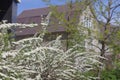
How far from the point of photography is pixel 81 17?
11469mm

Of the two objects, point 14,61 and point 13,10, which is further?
point 13,10

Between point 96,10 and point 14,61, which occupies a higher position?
point 96,10

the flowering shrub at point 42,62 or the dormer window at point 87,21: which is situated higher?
the dormer window at point 87,21

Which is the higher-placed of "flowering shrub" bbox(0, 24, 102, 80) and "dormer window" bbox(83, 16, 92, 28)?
"dormer window" bbox(83, 16, 92, 28)

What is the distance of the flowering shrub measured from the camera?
15.6 feet

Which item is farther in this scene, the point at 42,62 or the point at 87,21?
the point at 87,21

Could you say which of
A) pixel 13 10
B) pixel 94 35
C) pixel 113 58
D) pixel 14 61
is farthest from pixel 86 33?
pixel 14 61

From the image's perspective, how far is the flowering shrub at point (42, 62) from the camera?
4.75 m

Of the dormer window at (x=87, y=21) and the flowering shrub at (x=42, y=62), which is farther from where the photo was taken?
the dormer window at (x=87, y=21)

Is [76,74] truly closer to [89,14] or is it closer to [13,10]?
[13,10]

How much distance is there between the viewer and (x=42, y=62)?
17.5 ft

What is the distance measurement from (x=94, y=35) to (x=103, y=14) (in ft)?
2.28

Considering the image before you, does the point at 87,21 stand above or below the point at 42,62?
above

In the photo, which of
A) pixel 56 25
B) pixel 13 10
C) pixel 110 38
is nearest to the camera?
pixel 13 10
